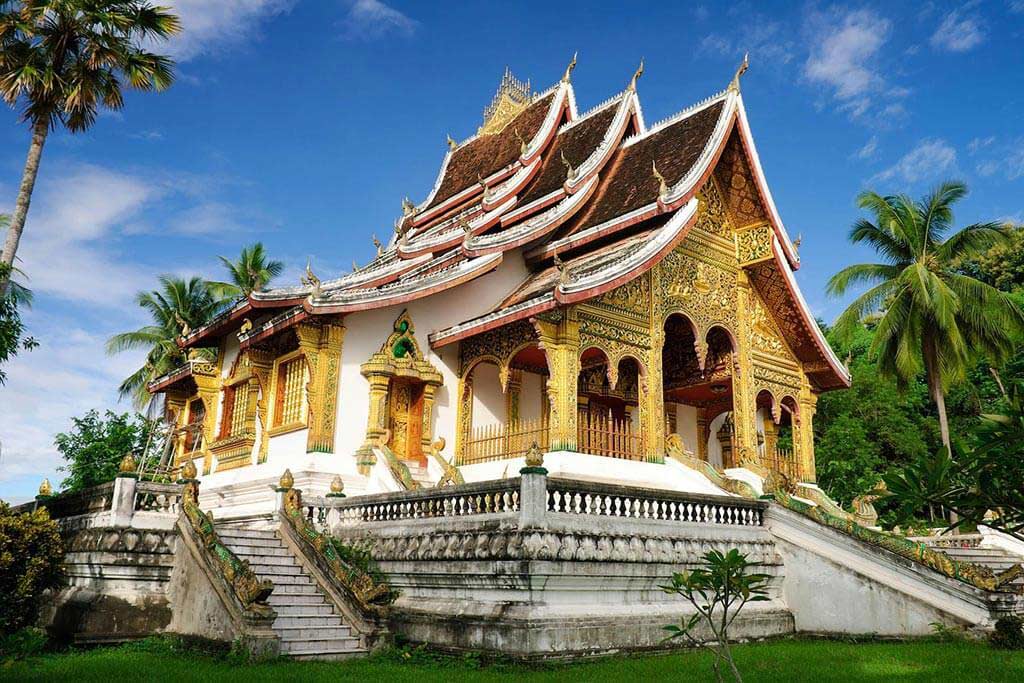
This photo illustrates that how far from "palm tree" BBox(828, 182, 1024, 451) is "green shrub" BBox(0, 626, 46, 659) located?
662 inches

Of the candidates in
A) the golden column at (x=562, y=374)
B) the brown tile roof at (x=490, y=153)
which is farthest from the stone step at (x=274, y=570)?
the brown tile roof at (x=490, y=153)

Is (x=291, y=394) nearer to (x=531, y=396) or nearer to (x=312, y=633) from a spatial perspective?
(x=531, y=396)

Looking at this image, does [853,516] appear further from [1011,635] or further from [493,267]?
[493,267]

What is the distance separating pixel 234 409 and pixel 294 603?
744 cm

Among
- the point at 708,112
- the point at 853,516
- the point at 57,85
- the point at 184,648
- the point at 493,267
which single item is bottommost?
the point at 184,648

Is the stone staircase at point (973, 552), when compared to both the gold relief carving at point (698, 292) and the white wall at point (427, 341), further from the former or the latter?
the white wall at point (427, 341)

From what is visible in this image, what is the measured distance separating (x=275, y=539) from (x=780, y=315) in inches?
418

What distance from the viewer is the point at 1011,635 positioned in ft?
27.6

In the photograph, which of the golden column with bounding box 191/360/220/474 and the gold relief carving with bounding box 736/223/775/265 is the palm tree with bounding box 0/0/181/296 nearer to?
the golden column with bounding box 191/360/220/474

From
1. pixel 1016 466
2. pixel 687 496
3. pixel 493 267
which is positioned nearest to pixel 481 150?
pixel 493 267

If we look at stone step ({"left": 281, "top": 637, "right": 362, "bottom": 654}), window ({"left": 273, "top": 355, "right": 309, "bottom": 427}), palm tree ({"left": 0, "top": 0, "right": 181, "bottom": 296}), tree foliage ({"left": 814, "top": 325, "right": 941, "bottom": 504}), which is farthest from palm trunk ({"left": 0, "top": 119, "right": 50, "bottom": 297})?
tree foliage ({"left": 814, "top": 325, "right": 941, "bottom": 504})

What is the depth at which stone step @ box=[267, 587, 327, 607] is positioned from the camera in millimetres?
8891

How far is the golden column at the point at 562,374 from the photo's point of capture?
40.2 ft

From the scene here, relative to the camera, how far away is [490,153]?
816 inches
